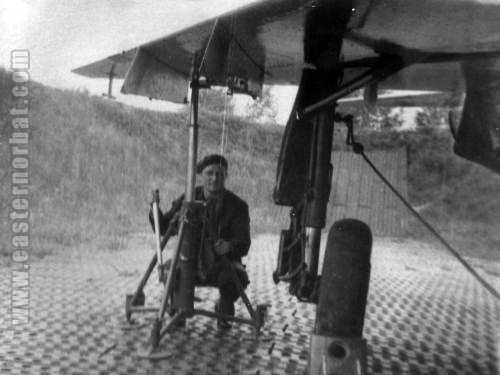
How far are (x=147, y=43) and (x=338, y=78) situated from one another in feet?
3.27

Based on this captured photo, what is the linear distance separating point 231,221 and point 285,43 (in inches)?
53.1

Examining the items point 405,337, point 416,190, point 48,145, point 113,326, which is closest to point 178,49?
point 48,145

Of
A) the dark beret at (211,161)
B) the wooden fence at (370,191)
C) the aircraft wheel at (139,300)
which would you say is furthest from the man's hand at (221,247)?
the wooden fence at (370,191)

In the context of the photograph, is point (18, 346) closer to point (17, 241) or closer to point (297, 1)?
point (17, 241)

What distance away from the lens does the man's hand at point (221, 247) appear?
355 centimetres

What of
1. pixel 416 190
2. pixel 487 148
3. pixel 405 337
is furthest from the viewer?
pixel 416 190

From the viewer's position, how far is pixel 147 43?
2836mm

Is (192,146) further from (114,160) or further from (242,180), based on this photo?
(114,160)

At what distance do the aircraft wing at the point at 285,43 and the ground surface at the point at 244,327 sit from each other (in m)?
1.45

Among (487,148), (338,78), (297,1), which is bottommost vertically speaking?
(487,148)

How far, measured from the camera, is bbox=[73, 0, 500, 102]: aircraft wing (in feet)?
7.12

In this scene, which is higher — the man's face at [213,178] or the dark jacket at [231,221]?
the man's face at [213,178]

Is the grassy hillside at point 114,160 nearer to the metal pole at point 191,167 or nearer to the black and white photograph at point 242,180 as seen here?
the black and white photograph at point 242,180

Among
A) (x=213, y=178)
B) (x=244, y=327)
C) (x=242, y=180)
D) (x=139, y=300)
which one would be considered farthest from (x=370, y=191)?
(x=139, y=300)
